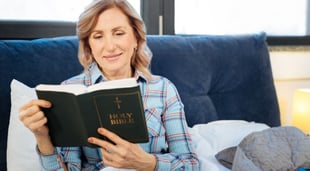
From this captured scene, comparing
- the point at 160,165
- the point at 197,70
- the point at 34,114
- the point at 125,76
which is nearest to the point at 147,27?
the point at 197,70

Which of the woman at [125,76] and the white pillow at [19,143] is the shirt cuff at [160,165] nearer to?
the woman at [125,76]

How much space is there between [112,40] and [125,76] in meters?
0.15

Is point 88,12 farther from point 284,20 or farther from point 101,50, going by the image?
point 284,20

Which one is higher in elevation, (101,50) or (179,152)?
(101,50)

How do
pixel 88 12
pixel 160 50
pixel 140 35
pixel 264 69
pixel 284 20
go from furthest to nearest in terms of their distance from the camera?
pixel 284 20
pixel 264 69
pixel 160 50
pixel 140 35
pixel 88 12

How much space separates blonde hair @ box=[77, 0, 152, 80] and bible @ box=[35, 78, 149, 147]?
30cm

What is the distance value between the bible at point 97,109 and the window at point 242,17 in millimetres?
1304

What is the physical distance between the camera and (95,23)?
125 cm

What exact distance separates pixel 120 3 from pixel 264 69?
96 centimetres

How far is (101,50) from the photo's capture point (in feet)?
4.13

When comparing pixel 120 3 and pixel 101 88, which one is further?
pixel 120 3

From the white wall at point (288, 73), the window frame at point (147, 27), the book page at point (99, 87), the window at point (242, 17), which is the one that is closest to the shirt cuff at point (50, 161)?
the book page at point (99, 87)

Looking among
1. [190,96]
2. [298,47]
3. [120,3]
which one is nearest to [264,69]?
[190,96]

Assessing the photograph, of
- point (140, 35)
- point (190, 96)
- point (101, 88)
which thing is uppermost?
point (140, 35)
